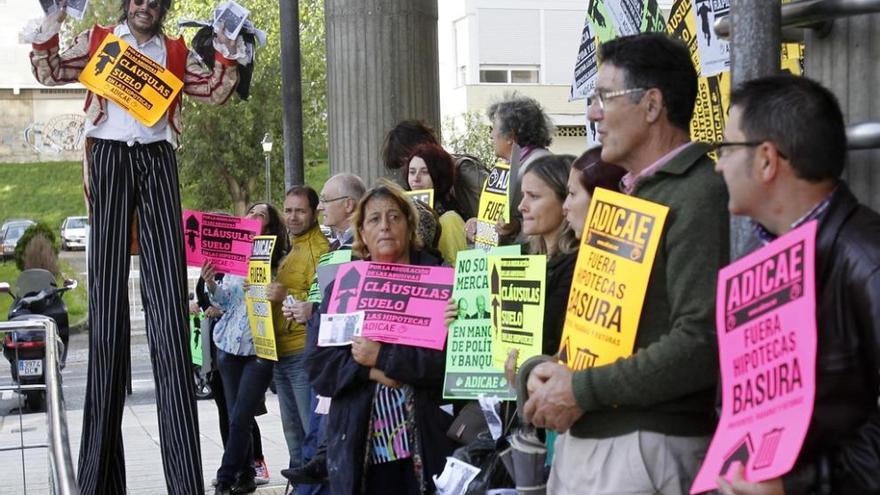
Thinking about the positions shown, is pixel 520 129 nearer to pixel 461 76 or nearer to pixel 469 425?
pixel 469 425

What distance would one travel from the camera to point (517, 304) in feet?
15.1

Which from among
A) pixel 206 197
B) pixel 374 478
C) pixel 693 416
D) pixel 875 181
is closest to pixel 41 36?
pixel 374 478

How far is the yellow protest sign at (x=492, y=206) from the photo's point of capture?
5980 mm

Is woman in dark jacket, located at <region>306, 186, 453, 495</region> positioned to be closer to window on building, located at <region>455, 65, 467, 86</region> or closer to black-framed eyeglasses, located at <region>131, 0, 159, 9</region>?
black-framed eyeglasses, located at <region>131, 0, 159, 9</region>

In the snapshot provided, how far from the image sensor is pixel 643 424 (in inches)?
141

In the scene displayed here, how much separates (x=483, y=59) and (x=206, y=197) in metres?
10.6

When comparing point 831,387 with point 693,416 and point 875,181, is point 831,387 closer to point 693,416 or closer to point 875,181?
point 875,181

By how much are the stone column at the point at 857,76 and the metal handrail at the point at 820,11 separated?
6 centimetres

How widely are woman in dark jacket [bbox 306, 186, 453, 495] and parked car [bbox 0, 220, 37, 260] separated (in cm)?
4161

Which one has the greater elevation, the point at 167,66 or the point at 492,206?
the point at 167,66

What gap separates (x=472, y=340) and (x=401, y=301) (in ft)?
1.61

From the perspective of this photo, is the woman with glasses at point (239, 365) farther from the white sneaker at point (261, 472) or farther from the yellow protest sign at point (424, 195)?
the yellow protest sign at point (424, 195)

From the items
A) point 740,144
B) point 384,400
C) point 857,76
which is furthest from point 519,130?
point 740,144

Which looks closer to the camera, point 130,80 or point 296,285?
point 130,80
